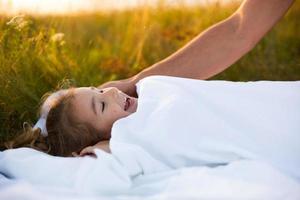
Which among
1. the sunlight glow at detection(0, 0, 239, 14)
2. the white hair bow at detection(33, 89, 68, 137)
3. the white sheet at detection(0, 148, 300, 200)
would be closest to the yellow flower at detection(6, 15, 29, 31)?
the sunlight glow at detection(0, 0, 239, 14)

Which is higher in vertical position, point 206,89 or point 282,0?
point 282,0

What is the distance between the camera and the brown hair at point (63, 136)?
2.33 m

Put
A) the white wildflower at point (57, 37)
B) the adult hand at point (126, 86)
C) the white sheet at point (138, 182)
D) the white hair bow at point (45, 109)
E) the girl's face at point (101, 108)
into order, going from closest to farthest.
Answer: the white sheet at point (138, 182), the girl's face at point (101, 108), the white hair bow at point (45, 109), the adult hand at point (126, 86), the white wildflower at point (57, 37)

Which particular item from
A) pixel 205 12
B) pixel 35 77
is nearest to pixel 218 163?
pixel 35 77

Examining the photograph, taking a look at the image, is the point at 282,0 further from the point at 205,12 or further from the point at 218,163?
the point at 205,12

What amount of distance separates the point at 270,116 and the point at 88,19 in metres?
3.84

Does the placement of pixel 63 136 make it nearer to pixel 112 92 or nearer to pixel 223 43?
pixel 112 92

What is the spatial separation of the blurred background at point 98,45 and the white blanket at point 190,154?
0.70 metres

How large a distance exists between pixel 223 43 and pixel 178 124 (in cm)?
85

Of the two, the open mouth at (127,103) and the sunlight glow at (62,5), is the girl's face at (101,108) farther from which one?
the sunlight glow at (62,5)

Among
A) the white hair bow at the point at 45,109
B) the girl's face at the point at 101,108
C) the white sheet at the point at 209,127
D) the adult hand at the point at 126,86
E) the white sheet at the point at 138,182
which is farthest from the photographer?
the adult hand at the point at 126,86

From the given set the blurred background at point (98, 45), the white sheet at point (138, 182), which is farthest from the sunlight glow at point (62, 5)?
the white sheet at point (138, 182)

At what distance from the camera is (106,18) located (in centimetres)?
589

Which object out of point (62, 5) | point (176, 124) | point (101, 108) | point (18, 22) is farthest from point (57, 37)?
point (176, 124)
